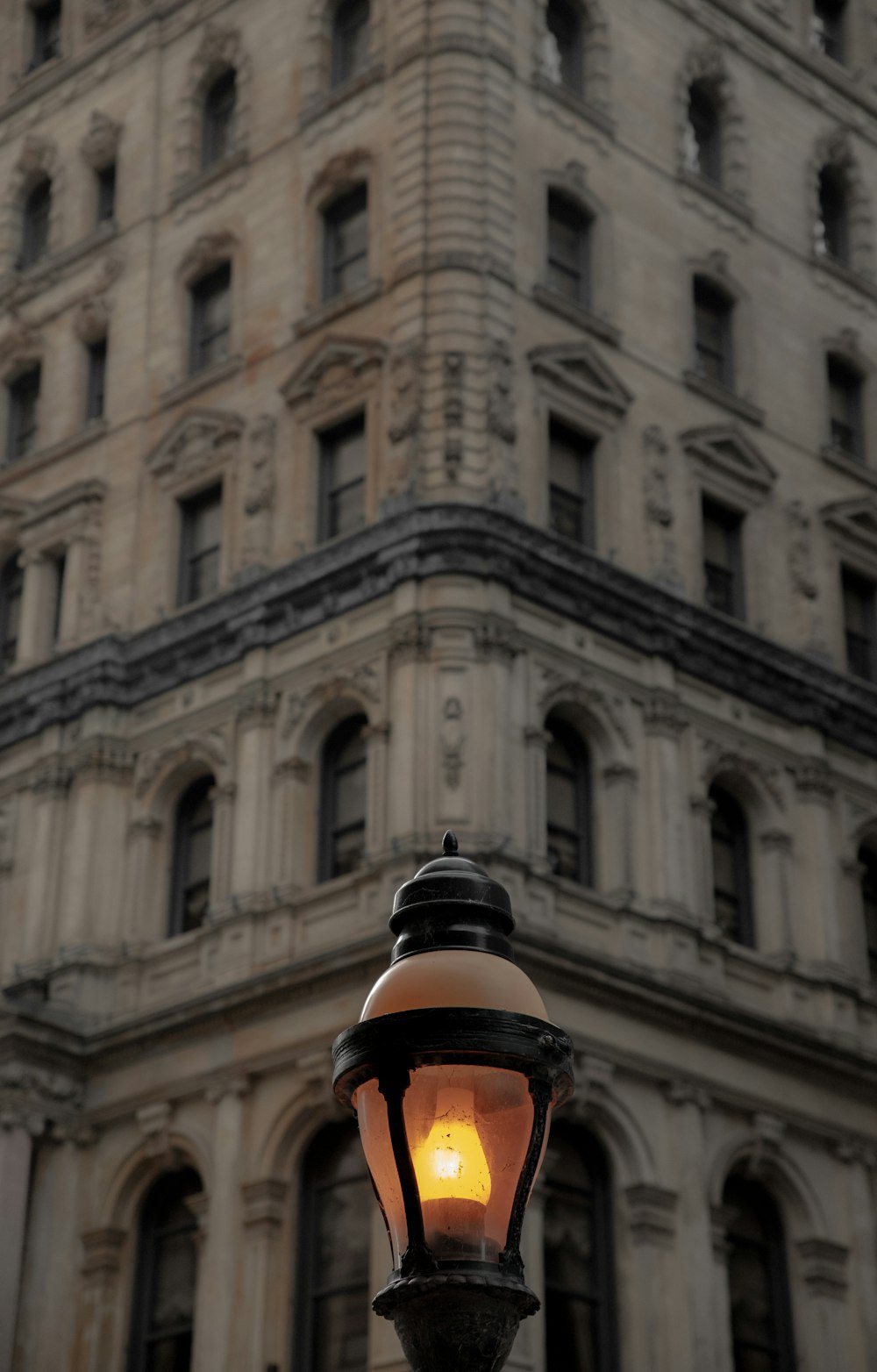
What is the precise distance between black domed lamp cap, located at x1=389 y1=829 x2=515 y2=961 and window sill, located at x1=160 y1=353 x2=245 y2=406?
25700mm

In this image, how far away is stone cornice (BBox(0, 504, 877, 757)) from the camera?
1077 inches

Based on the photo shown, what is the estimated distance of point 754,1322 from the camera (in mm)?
26375

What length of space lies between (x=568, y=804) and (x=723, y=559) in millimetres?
5793

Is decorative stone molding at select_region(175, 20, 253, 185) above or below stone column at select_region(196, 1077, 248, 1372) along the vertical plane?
above

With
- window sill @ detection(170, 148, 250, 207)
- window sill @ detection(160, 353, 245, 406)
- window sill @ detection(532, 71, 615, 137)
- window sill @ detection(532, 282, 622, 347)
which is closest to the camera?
window sill @ detection(532, 282, 622, 347)

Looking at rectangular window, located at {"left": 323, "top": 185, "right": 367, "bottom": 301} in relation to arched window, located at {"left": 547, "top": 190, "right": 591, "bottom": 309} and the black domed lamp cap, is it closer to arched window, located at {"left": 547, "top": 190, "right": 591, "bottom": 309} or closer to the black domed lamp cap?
arched window, located at {"left": 547, "top": 190, "right": 591, "bottom": 309}

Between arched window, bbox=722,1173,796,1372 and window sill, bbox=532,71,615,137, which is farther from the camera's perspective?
window sill, bbox=532,71,615,137

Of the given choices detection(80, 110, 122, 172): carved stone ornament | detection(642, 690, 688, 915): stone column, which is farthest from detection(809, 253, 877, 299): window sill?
detection(80, 110, 122, 172): carved stone ornament

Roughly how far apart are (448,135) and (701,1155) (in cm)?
1422

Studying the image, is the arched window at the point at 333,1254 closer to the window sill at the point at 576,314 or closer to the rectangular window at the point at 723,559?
the rectangular window at the point at 723,559

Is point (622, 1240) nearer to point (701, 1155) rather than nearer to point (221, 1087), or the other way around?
point (701, 1155)

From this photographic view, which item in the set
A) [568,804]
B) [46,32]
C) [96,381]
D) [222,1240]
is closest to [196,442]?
[96,381]

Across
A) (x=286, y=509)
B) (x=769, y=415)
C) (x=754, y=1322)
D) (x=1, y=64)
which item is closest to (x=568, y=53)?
(x=769, y=415)

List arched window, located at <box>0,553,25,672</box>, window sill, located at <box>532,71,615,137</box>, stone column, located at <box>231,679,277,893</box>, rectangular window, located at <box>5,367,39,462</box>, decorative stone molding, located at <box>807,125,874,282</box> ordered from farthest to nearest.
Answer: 1. decorative stone molding, located at <box>807,125,874,282</box>
2. rectangular window, located at <box>5,367,39,462</box>
3. arched window, located at <box>0,553,25,672</box>
4. window sill, located at <box>532,71,615,137</box>
5. stone column, located at <box>231,679,277,893</box>
